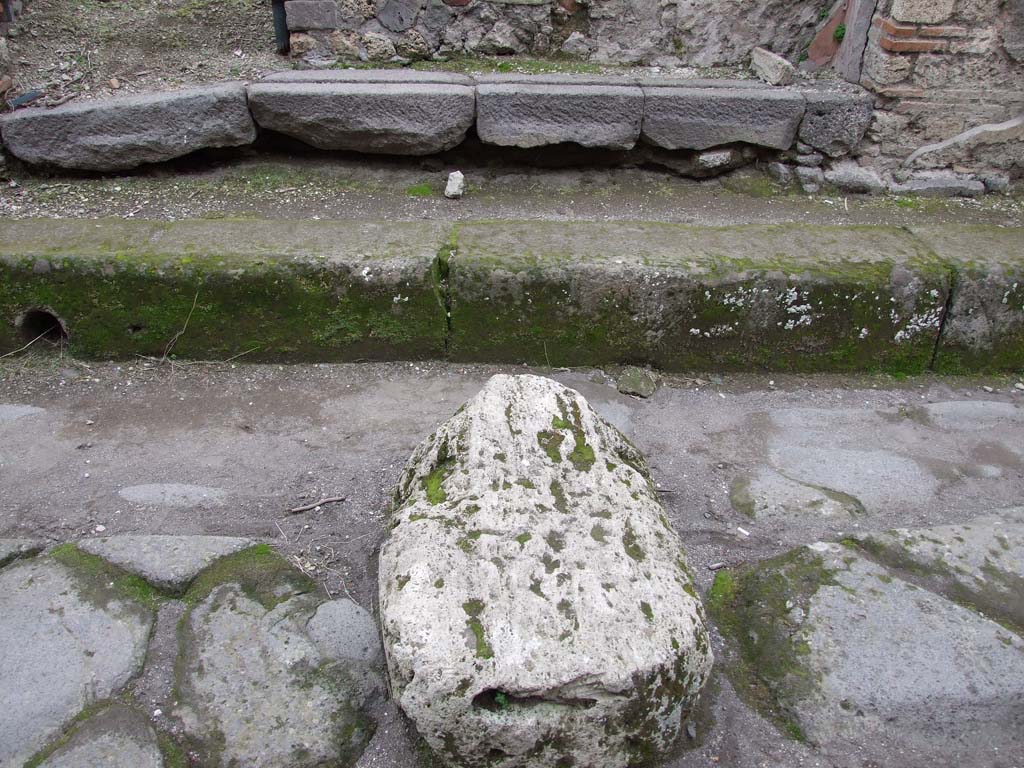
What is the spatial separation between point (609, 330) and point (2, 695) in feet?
6.36

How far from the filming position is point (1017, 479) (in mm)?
2357

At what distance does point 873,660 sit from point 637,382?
1.24 metres

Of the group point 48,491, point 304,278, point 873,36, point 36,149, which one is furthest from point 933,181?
point 36,149

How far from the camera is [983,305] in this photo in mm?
2707

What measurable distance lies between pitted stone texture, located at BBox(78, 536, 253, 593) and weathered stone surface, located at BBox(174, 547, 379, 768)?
5 cm

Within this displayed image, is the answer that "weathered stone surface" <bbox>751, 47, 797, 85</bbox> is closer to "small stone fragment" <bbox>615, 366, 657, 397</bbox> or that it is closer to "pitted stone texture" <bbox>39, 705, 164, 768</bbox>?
"small stone fragment" <bbox>615, 366, 657, 397</bbox>

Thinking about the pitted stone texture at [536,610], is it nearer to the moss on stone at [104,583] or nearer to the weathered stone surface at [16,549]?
the moss on stone at [104,583]

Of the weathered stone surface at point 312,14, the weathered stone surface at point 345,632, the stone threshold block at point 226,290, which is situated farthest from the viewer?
the weathered stone surface at point 312,14

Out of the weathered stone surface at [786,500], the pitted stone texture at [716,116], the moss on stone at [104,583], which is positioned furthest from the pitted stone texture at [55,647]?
the pitted stone texture at [716,116]

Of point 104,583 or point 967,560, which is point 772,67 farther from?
point 104,583

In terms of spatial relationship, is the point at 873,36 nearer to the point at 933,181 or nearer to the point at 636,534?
the point at 933,181

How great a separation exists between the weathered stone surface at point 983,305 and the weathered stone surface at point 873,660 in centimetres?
124

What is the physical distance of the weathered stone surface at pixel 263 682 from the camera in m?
1.51

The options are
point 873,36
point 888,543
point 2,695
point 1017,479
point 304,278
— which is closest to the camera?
point 2,695
